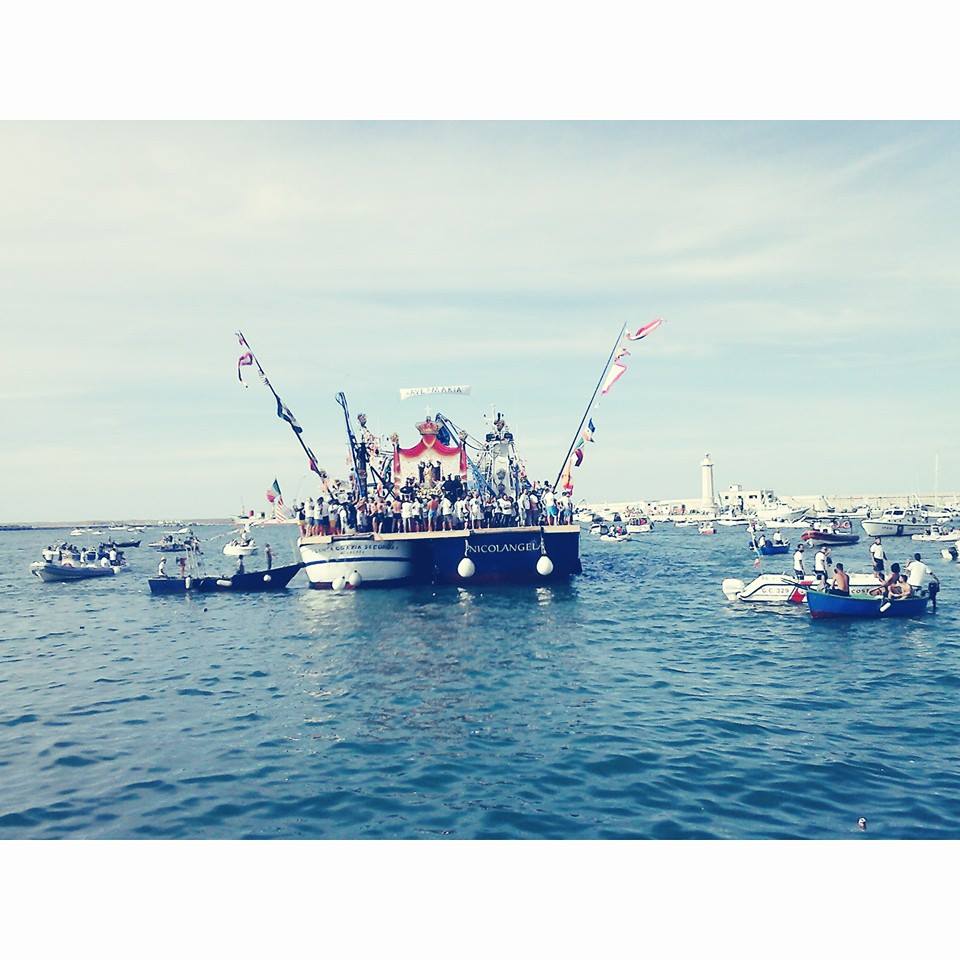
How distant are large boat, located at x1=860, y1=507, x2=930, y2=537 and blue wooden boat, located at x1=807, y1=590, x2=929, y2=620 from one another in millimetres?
59094

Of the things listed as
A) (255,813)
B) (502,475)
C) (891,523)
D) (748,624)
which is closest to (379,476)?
(502,475)

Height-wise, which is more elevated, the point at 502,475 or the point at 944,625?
the point at 502,475

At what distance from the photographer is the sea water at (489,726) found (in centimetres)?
921

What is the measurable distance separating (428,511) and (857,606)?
19040 millimetres

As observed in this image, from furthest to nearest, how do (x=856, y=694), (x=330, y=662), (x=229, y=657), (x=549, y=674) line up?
(x=229, y=657), (x=330, y=662), (x=549, y=674), (x=856, y=694)

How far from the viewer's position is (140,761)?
11.6 meters

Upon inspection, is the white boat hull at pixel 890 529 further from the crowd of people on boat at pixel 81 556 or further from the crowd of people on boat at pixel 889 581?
the crowd of people on boat at pixel 81 556

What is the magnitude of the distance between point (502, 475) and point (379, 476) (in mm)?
7159

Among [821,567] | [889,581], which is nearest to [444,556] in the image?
[821,567]

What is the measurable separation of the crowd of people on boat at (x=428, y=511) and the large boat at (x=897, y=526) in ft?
185

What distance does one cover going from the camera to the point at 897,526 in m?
77.3

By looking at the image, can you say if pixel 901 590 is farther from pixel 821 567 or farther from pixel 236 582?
pixel 236 582

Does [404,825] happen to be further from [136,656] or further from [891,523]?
[891,523]

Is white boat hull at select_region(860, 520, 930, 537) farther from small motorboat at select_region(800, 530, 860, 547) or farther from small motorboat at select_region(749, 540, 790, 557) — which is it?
small motorboat at select_region(749, 540, 790, 557)
